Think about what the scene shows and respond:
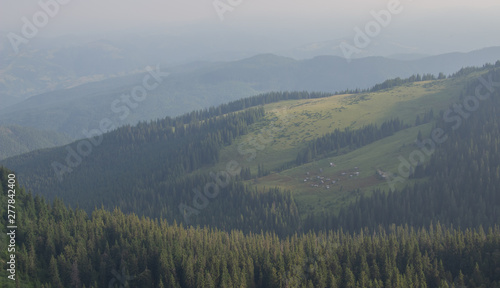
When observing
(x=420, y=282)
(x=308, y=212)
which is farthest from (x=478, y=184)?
(x=420, y=282)

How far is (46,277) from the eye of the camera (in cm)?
9725

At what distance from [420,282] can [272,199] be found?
318ft

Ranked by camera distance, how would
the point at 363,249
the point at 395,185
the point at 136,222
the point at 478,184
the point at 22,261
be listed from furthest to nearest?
the point at 395,185, the point at 478,184, the point at 136,222, the point at 363,249, the point at 22,261

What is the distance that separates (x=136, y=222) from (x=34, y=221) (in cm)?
2436

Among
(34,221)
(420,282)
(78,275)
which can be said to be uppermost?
(34,221)

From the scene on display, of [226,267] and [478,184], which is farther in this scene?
[478,184]

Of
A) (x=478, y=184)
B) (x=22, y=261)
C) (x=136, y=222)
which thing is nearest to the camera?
(x=22, y=261)

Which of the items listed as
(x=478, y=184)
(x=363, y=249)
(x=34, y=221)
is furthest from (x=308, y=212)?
(x=34, y=221)

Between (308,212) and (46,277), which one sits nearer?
(46,277)

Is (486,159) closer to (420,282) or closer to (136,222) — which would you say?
(420,282)

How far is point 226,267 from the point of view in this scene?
100 metres

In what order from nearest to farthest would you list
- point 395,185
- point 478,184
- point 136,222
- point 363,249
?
1. point 363,249
2. point 136,222
3. point 478,184
4. point 395,185

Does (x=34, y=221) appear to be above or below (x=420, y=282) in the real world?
above

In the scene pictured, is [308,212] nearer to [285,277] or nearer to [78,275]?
[285,277]
